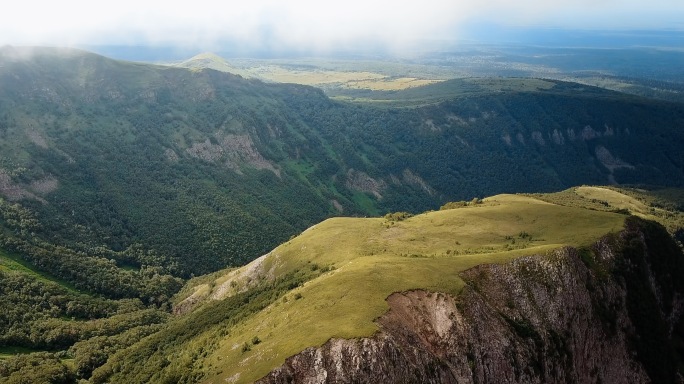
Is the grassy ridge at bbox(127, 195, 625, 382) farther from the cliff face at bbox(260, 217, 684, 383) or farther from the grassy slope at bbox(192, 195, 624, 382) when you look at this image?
the cliff face at bbox(260, 217, 684, 383)

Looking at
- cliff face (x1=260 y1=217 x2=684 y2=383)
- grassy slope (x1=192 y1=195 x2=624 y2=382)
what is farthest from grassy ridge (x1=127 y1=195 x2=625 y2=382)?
cliff face (x1=260 y1=217 x2=684 y2=383)

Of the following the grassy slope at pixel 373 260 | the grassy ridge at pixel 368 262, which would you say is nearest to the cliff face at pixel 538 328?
the grassy ridge at pixel 368 262

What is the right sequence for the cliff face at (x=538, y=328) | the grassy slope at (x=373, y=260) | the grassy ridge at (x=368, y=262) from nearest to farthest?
the cliff face at (x=538, y=328), the grassy slope at (x=373, y=260), the grassy ridge at (x=368, y=262)

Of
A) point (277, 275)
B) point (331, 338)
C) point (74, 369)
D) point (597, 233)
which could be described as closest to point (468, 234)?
point (597, 233)

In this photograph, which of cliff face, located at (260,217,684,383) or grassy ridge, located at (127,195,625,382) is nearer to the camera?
cliff face, located at (260,217,684,383)

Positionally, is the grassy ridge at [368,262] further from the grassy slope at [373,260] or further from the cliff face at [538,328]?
the cliff face at [538,328]

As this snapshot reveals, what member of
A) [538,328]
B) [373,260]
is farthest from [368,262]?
[538,328]
